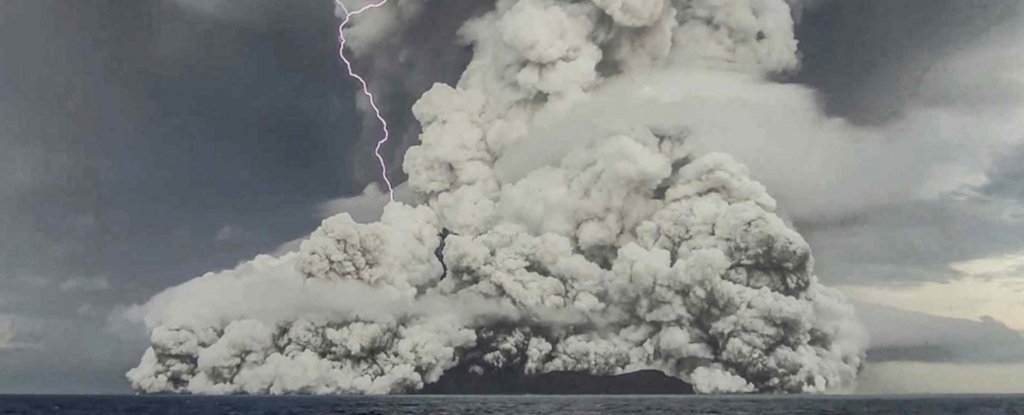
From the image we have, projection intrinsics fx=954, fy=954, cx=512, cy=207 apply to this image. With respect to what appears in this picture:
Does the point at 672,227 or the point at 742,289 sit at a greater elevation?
the point at 672,227

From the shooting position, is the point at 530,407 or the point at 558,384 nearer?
Result: the point at 530,407

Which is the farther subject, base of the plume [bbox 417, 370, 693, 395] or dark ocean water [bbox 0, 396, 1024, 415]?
base of the plume [bbox 417, 370, 693, 395]

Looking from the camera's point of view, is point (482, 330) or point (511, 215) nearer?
point (511, 215)

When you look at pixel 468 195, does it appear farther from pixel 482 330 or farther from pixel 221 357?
pixel 221 357

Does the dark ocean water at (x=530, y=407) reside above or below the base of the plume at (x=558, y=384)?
below

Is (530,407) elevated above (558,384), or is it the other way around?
(558,384)

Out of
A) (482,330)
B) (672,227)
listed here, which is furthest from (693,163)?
(482,330)

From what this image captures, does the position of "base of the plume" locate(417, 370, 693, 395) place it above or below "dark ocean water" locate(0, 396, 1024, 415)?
above

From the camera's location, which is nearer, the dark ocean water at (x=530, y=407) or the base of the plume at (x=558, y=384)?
the dark ocean water at (x=530, y=407)
